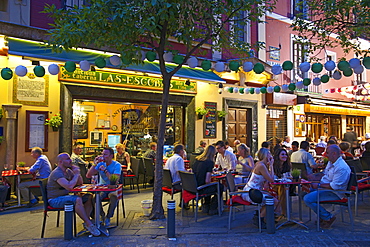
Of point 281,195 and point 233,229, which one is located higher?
point 281,195

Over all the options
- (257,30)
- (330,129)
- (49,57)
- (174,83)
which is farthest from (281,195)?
(330,129)

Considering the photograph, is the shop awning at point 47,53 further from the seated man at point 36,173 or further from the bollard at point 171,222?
the bollard at point 171,222

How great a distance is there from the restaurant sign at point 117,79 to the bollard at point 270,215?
6508mm

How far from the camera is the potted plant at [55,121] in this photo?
30.7ft

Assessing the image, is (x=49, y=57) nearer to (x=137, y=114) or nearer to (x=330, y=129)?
(x=137, y=114)

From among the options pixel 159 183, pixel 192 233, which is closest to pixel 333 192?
pixel 192 233

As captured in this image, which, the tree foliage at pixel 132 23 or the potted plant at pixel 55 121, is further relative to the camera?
the potted plant at pixel 55 121

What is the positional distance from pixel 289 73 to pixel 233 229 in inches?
449

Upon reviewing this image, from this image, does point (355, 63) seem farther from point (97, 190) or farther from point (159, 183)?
point (97, 190)

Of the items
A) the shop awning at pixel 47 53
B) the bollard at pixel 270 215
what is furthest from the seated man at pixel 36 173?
the bollard at pixel 270 215

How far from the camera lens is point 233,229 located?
6.04 m

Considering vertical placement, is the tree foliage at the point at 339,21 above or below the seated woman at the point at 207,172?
above

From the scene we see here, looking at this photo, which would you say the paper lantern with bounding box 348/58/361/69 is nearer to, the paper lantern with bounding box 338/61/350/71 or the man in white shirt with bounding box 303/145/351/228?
the paper lantern with bounding box 338/61/350/71

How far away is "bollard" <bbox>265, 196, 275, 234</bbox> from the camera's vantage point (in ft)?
18.2
